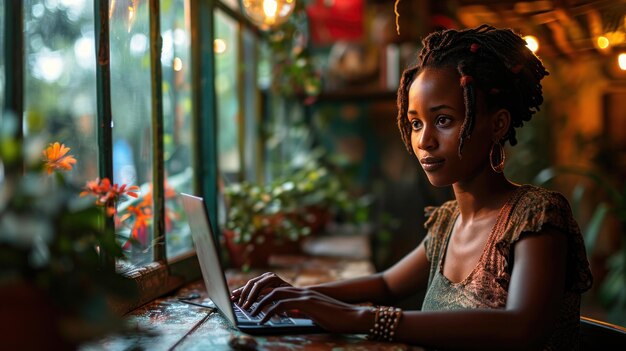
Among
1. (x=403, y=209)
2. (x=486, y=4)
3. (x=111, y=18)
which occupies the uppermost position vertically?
(x=486, y=4)

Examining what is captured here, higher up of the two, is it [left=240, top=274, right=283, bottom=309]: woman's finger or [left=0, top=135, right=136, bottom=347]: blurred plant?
[left=0, top=135, right=136, bottom=347]: blurred plant

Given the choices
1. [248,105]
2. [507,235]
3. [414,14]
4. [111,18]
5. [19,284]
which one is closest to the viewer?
[19,284]

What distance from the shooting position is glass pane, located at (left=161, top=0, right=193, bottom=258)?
2.16 meters

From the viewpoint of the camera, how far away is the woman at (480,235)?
1.23 meters

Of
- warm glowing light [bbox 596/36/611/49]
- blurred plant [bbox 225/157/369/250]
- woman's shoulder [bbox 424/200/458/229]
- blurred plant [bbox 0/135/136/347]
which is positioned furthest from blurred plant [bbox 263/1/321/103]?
blurred plant [bbox 0/135/136/347]

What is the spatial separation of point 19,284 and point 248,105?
3099mm

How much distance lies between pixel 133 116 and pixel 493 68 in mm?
1037

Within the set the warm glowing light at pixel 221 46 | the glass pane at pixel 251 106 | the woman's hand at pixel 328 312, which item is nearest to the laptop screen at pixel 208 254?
the woman's hand at pixel 328 312

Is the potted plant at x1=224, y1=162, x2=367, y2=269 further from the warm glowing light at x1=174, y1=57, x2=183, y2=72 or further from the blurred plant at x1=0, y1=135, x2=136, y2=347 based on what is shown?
the blurred plant at x1=0, y1=135, x2=136, y2=347

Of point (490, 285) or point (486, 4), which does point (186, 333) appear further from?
point (486, 4)

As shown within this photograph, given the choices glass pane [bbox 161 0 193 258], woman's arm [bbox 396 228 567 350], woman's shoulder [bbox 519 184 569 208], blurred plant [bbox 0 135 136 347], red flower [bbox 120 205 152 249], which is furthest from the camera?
glass pane [bbox 161 0 193 258]

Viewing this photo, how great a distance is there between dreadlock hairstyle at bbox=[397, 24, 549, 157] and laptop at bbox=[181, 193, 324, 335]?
53 centimetres

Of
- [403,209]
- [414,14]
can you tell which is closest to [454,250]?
[414,14]

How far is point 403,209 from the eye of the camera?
4.43m
